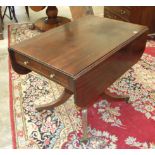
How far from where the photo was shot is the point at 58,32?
174 centimetres

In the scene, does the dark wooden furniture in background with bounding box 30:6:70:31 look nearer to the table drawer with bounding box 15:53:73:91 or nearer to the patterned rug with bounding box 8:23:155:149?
the patterned rug with bounding box 8:23:155:149

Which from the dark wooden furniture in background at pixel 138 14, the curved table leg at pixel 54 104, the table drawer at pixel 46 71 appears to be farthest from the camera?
the dark wooden furniture in background at pixel 138 14

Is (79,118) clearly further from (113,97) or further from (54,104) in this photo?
(113,97)

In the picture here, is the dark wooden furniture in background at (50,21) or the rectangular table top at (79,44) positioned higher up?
the rectangular table top at (79,44)

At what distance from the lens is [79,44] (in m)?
1.55

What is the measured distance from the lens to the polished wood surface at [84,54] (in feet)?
4.28

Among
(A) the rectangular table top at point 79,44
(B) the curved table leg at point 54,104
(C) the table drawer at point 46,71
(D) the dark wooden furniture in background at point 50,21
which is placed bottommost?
(B) the curved table leg at point 54,104

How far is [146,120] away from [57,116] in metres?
0.71

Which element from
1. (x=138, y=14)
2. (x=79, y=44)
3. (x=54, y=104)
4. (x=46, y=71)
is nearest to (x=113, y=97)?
(x=54, y=104)

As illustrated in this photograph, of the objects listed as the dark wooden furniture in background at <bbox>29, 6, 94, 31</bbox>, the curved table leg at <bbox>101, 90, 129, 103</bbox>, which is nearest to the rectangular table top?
the curved table leg at <bbox>101, 90, 129, 103</bbox>

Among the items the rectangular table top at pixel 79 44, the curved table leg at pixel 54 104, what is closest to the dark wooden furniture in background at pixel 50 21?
the rectangular table top at pixel 79 44

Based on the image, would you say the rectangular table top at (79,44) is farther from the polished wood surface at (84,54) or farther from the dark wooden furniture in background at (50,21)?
the dark wooden furniture in background at (50,21)

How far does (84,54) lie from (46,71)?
261 millimetres
